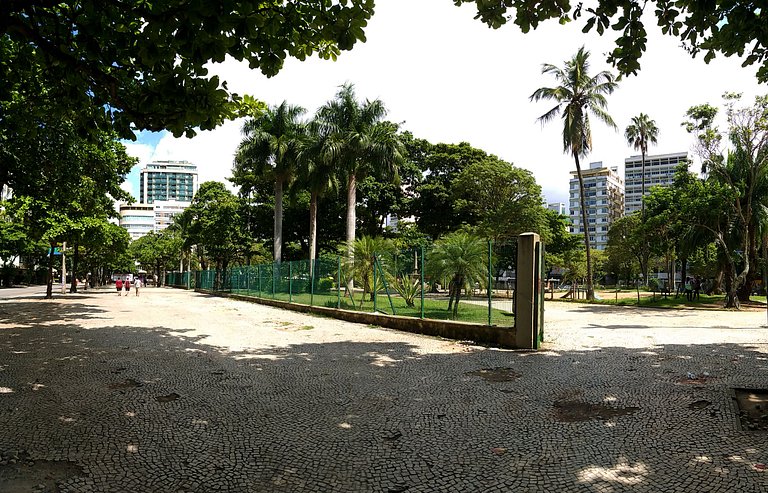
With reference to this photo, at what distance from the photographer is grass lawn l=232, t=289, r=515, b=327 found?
1002 centimetres

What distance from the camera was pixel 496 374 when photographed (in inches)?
276

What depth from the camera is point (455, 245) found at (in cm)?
1175

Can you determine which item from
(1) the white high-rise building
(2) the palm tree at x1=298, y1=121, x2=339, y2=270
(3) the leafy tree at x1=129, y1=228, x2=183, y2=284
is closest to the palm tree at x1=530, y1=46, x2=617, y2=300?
(2) the palm tree at x1=298, y1=121, x2=339, y2=270

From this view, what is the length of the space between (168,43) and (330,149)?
21.4 m

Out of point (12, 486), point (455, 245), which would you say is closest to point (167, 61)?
point (12, 486)

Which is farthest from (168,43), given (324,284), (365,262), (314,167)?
(314,167)

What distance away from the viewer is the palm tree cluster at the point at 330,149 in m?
26.3

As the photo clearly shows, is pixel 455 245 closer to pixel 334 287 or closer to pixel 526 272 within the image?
pixel 526 272

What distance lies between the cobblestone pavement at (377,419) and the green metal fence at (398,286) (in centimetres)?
145

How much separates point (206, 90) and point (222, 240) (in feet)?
109

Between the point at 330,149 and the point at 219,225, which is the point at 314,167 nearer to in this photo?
the point at 330,149

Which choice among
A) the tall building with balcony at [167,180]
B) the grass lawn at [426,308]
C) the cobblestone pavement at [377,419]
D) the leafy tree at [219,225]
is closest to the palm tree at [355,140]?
the grass lawn at [426,308]

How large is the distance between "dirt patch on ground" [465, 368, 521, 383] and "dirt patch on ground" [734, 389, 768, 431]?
2.55 metres

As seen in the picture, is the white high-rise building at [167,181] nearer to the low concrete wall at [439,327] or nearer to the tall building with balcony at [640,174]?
the tall building with balcony at [640,174]
